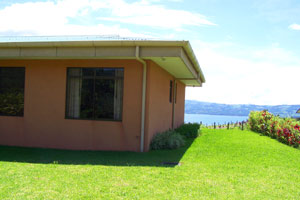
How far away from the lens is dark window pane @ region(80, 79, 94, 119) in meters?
8.84

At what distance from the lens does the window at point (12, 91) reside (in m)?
9.29

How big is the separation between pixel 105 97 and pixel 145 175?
11.9 ft

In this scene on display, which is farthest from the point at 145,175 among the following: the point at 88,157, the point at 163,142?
the point at 163,142

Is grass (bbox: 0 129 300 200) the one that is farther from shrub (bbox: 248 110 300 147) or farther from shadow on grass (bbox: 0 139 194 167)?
shrub (bbox: 248 110 300 147)

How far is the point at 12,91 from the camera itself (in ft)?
30.8

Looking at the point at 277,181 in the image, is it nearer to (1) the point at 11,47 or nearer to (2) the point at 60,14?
(1) the point at 11,47

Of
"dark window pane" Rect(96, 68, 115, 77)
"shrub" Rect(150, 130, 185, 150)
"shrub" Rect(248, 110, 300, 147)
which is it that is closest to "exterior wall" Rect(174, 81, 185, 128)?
"shrub" Rect(248, 110, 300, 147)

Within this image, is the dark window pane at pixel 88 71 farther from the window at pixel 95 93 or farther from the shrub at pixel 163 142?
the shrub at pixel 163 142

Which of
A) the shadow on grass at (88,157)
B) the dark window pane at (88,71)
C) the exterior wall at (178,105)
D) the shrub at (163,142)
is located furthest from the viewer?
the exterior wall at (178,105)

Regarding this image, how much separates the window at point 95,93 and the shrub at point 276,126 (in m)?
7.21

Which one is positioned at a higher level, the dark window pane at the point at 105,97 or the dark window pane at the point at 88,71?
the dark window pane at the point at 88,71

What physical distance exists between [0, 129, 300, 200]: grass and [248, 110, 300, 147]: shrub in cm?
297

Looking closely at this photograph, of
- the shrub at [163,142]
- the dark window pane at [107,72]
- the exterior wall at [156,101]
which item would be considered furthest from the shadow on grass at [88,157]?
the dark window pane at [107,72]

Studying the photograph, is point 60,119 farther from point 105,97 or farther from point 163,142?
point 163,142
